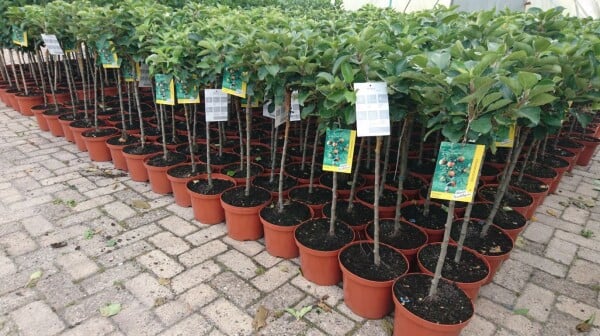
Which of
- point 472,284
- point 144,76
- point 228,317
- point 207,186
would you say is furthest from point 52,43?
point 472,284

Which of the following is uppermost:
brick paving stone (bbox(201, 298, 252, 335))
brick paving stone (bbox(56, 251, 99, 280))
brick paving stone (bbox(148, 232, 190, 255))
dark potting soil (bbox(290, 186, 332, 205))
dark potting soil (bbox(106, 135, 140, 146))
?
dark potting soil (bbox(106, 135, 140, 146))

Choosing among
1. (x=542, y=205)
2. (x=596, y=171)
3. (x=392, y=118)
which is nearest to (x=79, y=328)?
(x=392, y=118)

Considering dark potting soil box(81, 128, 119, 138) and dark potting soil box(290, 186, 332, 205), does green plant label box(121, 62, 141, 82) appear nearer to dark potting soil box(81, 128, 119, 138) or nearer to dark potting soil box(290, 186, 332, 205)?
dark potting soil box(81, 128, 119, 138)

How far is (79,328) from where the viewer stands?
234 cm

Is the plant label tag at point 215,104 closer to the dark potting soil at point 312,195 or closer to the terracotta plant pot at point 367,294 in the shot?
the dark potting soil at point 312,195

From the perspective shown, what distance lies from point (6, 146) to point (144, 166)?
2.48m

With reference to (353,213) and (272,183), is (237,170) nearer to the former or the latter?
(272,183)


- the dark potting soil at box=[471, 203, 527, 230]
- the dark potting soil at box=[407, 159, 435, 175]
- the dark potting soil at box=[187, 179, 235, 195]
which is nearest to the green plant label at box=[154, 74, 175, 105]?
the dark potting soil at box=[187, 179, 235, 195]

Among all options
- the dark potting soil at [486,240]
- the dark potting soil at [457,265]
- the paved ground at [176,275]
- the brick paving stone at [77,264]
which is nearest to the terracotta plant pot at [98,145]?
the paved ground at [176,275]

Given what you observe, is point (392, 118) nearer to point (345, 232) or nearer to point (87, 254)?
point (345, 232)

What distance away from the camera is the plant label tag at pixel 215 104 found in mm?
3246

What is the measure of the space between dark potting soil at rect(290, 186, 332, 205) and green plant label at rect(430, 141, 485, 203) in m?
1.48

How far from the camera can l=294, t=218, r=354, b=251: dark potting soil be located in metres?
2.72

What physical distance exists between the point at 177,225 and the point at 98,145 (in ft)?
6.41
